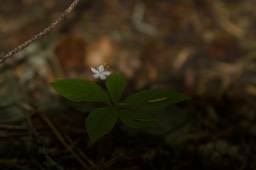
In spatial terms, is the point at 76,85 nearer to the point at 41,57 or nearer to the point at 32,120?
the point at 32,120

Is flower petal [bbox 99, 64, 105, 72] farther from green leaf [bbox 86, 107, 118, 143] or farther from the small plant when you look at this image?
green leaf [bbox 86, 107, 118, 143]

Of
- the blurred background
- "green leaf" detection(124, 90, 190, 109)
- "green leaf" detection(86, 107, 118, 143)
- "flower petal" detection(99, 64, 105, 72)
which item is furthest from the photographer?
the blurred background

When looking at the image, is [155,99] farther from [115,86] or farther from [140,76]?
[140,76]

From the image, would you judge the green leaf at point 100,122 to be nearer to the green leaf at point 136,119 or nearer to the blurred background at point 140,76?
the green leaf at point 136,119

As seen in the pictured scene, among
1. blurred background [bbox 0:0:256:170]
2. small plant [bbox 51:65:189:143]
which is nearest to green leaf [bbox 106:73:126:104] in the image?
small plant [bbox 51:65:189:143]

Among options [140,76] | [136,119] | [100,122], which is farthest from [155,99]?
[140,76]

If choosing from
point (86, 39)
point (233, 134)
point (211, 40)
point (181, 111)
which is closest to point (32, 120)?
point (181, 111)

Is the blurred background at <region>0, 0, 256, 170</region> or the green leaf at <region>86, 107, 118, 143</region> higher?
the green leaf at <region>86, 107, 118, 143</region>
